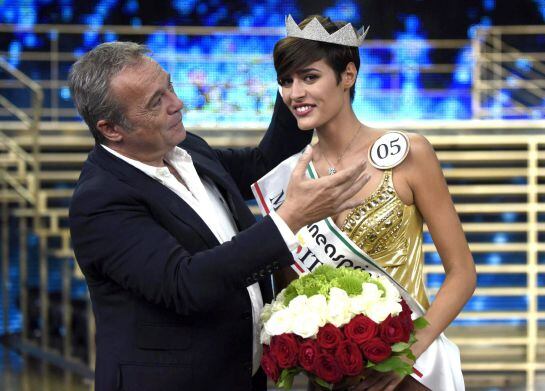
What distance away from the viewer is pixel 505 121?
23.6 feet

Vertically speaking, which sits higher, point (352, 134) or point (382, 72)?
point (382, 72)

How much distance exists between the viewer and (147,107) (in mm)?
1700

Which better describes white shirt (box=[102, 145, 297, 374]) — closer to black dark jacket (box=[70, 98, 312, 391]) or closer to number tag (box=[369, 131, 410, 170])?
black dark jacket (box=[70, 98, 312, 391])

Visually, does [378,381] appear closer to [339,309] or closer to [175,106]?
[339,309]

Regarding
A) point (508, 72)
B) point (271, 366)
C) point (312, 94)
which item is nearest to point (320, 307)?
point (271, 366)

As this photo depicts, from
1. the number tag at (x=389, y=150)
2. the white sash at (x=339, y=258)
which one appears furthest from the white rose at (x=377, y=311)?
the number tag at (x=389, y=150)

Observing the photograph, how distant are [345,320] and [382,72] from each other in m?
6.40

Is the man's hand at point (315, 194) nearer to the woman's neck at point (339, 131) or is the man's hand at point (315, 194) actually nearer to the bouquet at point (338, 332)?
the bouquet at point (338, 332)

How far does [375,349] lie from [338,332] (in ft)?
0.23

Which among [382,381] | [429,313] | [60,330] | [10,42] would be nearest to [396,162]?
[429,313]

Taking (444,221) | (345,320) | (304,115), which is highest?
(304,115)

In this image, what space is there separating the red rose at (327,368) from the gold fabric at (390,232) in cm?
37

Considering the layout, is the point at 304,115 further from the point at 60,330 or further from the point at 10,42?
the point at 10,42

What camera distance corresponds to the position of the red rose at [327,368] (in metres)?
1.53
